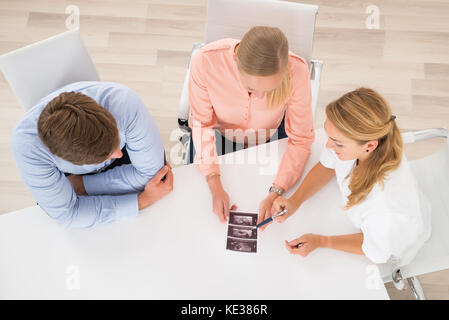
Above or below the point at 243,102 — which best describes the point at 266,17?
above

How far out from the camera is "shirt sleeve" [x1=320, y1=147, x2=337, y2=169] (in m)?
1.60

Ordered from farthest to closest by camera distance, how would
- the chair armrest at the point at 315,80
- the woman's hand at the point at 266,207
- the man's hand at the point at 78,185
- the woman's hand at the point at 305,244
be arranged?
the chair armrest at the point at 315,80, the man's hand at the point at 78,185, the woman's hand at the point at 266,207, the woman's hand at the point at 305,244

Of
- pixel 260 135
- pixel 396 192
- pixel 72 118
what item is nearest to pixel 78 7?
pixel 260 135

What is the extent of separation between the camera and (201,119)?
6.00 ft

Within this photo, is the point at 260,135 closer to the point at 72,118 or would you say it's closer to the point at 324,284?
the point at 324,284

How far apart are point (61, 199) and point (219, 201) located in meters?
0.61

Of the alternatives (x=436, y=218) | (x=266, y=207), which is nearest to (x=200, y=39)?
(x=266, y=207)

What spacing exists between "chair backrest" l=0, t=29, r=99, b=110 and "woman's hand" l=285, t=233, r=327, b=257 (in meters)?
1.21

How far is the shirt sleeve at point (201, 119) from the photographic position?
5.47ft

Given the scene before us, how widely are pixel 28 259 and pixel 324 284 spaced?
114 cm

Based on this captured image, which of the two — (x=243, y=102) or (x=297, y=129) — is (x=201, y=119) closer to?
(x=243, y=102)

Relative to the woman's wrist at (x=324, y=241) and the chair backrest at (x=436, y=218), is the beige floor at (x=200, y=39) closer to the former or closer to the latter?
the chair backrest at (x=436, y=218)

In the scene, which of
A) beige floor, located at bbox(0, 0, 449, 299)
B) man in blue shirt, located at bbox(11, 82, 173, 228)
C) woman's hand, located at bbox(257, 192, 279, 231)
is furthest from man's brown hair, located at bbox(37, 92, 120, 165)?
beige floor, located at bbox(0, 0, 449, 299)

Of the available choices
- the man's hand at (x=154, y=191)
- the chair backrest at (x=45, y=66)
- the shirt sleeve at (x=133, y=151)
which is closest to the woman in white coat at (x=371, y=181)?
the man's hand at (x=154, y=191)
